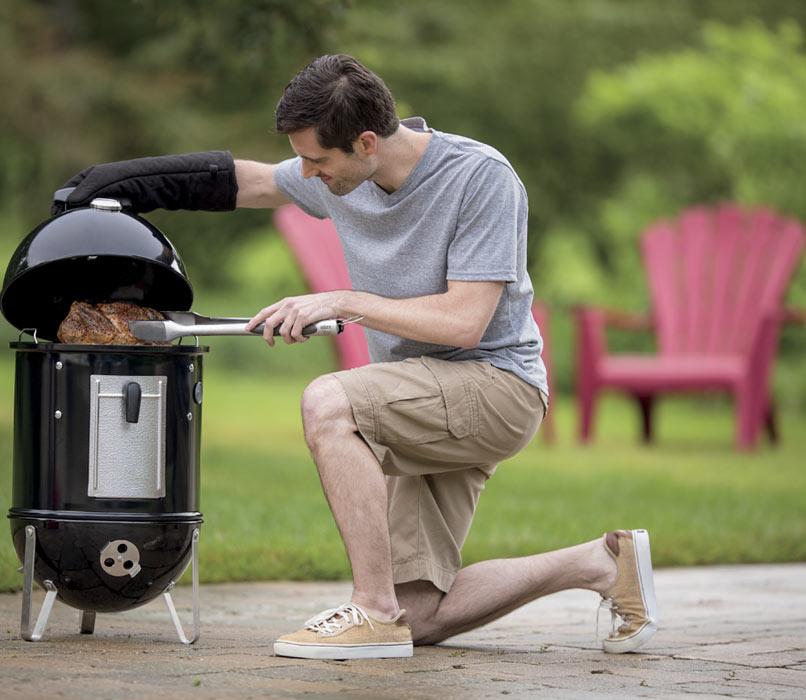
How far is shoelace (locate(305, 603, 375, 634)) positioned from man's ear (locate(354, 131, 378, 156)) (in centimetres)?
109

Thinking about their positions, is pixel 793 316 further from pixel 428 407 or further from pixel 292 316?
pixel 292 316

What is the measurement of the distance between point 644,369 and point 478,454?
20.7 ft

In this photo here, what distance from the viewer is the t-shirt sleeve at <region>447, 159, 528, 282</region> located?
10.9 feet

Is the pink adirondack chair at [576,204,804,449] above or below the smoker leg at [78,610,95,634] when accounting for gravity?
above

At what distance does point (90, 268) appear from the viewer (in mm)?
3543

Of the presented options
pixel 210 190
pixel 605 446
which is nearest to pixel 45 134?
pixel 605 446

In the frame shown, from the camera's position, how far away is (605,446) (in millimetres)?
9859

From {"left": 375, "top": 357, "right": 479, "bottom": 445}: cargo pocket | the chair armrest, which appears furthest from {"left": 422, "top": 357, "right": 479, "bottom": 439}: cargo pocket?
the chair armrest

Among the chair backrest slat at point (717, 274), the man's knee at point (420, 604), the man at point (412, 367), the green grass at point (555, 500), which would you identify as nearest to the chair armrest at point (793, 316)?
the chair backrest slat at point (717, 274)

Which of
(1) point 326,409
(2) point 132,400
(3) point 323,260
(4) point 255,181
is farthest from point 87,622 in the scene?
(3) point 323,260

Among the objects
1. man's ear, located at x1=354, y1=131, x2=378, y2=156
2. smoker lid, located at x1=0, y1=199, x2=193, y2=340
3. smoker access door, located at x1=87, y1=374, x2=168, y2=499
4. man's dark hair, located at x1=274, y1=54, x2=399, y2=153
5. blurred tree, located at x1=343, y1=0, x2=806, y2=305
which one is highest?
blurred tree, located at x1=343, y1=0, x2=806, y2=305

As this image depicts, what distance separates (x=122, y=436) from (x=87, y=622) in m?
0.57

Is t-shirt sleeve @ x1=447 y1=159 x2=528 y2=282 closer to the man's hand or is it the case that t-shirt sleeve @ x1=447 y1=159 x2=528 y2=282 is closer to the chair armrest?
the man's hand

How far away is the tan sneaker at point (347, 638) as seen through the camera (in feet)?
10.4
